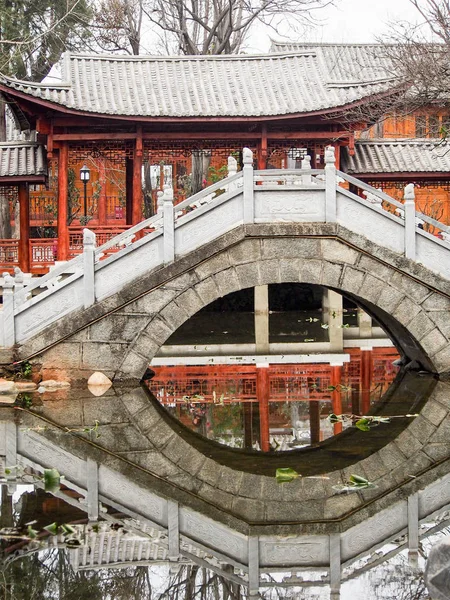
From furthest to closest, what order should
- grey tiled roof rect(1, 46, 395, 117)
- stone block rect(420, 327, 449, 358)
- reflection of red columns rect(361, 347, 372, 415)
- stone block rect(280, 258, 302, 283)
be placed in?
1. grey tiled roof rect(1, 46, 395, 117)
2. stone block rect(420, 327, 449, 358)
3. stone block rect(280, 258, 302, 283)
4. reflection of red columns rect(361, 347, 372, 415)

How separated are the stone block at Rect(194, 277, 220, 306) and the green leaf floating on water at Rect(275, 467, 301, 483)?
14.3ft

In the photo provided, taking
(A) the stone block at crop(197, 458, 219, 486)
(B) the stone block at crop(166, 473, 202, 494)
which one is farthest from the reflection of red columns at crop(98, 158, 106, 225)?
(B) the stone block at crop(166, 473, 202, 494)

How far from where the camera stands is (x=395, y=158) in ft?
76.8

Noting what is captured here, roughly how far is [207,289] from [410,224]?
277 cm

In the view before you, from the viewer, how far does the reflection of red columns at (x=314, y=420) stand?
11.1 metres

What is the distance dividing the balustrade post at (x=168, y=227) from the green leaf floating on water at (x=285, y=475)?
15.2 ft

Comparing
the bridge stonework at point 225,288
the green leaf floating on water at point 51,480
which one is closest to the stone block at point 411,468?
the green leaf floating on water at point 51,480

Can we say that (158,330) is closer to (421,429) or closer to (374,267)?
(374,267)

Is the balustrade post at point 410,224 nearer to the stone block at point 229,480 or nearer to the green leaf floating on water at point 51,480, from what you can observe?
the stone block at point 229,480

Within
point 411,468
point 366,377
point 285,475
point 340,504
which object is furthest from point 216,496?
point 366,377

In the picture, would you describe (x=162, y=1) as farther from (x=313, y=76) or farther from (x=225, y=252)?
(x=225, y=252)

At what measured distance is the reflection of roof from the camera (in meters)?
22.8

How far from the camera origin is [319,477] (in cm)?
895

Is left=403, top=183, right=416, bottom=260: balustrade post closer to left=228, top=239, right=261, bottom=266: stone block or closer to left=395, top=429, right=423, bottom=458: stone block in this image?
left=228, top=239, right=261, bottom=266: stone block
